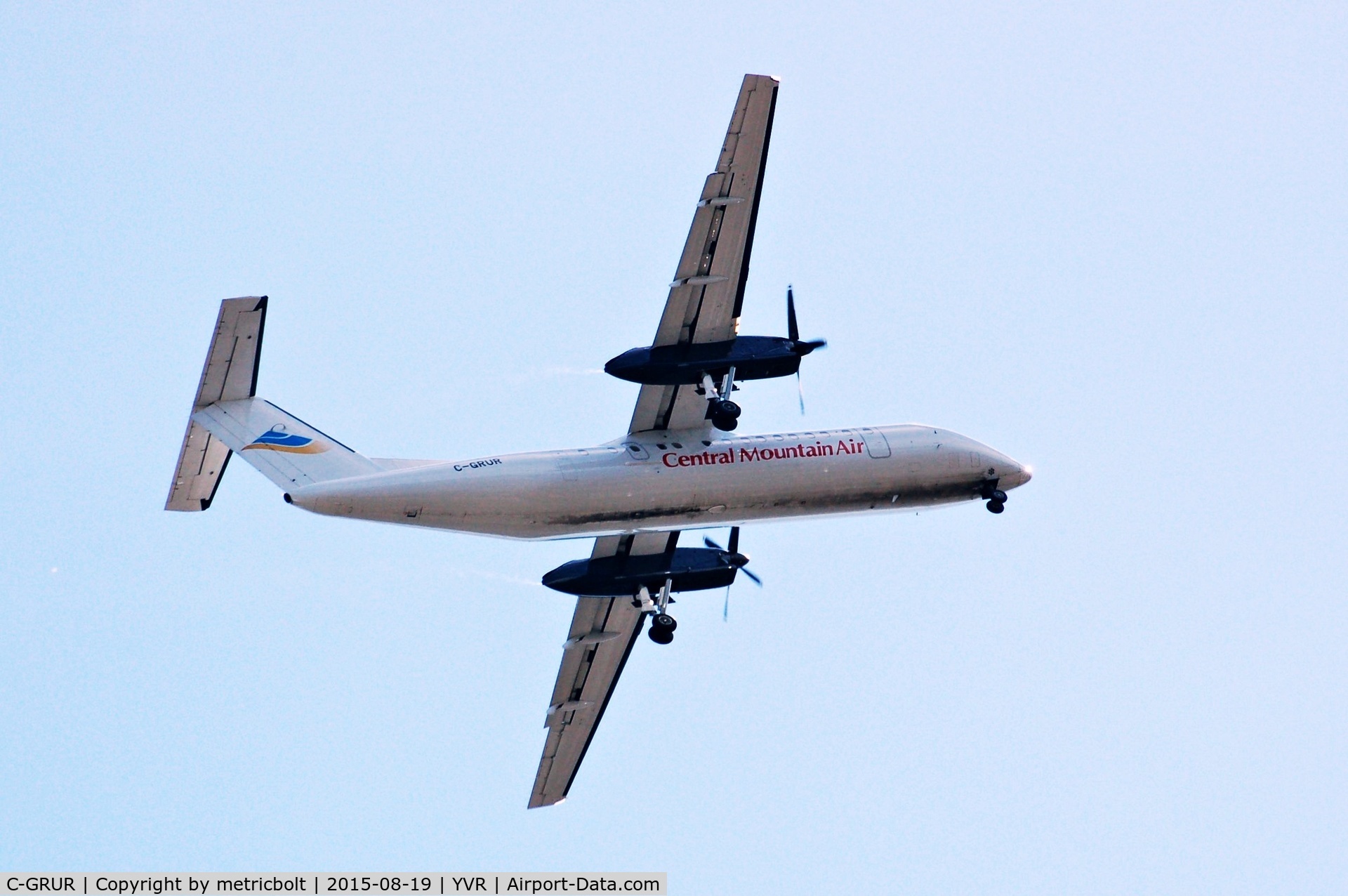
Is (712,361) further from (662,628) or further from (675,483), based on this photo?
(662,628)

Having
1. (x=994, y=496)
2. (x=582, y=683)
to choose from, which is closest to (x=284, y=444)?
(x=582, y=683)

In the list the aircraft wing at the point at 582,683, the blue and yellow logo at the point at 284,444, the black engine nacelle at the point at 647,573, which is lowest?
the aircraft wing at the point at 582,683

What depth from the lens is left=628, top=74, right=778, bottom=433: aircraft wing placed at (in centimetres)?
2788

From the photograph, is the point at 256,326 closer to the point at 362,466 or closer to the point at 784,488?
the point at 362,466

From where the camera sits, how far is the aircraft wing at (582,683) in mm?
34219

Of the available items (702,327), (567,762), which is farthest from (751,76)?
(567,762)

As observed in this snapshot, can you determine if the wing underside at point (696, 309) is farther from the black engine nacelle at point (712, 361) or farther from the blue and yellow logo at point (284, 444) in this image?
the blue and yellow logo at point (284, 444)

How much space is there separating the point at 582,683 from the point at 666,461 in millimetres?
6744

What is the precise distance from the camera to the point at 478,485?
27.7 meters

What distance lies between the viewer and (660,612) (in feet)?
107

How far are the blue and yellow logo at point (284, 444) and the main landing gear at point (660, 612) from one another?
6926mm

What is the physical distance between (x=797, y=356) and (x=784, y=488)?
2152 millimetres

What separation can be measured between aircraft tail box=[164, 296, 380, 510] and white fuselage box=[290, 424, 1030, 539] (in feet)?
3.97

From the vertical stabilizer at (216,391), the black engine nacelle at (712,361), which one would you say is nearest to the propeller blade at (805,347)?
the black engine nacelle at (712,361)
